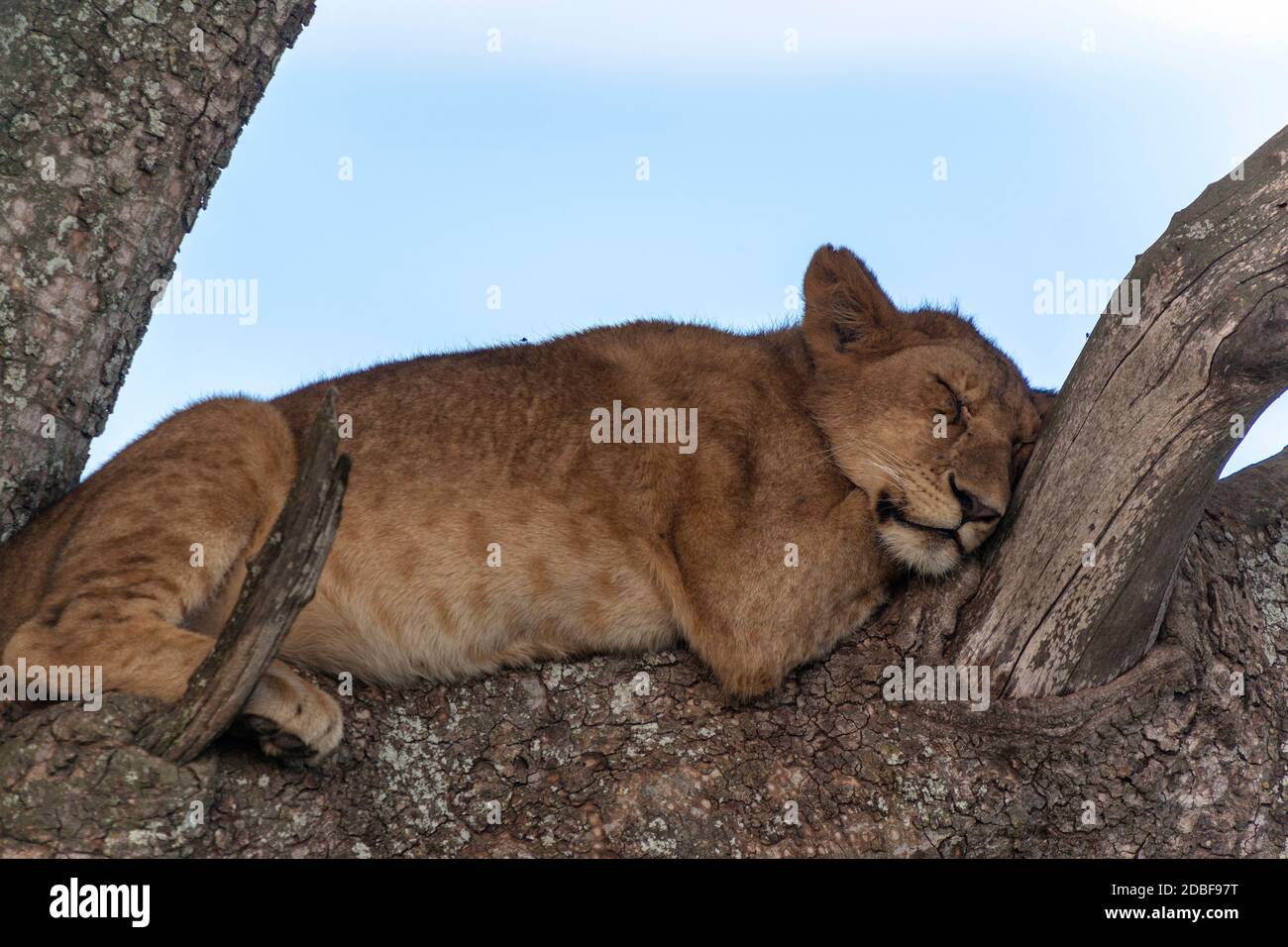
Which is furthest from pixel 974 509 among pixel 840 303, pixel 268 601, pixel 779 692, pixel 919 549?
pixel 268 601

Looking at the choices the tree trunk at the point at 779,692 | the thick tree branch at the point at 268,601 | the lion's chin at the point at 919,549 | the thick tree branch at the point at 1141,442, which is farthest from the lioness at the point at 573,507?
the thick tree branch at the point at 268,601

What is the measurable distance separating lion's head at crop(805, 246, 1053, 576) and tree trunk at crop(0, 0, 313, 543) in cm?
271

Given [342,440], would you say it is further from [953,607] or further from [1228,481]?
[1228,481]

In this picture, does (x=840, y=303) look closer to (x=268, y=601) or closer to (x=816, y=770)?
(x=816, y=770)

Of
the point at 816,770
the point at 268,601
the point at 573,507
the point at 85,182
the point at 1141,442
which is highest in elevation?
the point at 85,182

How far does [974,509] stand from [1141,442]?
718mm

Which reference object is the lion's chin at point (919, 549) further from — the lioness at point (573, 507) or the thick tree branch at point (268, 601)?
the thick tree branch at point (268, 601)

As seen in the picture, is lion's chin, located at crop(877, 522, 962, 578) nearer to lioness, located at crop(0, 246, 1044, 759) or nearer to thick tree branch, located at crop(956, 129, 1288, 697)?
lioness, located at crop(0, 246, 1044, 759)

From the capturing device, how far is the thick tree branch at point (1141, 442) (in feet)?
13.6

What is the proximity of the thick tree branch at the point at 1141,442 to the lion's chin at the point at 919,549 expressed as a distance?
210 millimetres

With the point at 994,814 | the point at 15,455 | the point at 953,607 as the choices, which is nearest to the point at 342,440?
the point at 15,455

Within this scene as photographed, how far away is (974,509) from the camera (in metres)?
4.82

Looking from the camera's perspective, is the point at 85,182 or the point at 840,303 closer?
the point at 85,182

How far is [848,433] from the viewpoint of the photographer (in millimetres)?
5359
